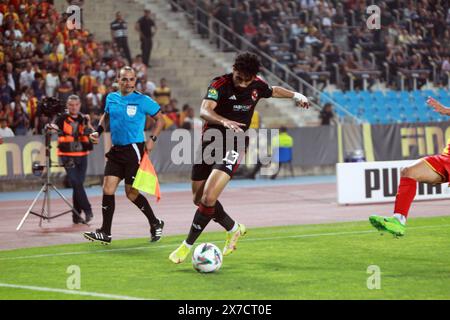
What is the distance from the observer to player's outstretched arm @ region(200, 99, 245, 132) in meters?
11.8

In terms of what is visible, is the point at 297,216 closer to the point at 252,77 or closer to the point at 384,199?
the point at 384,199

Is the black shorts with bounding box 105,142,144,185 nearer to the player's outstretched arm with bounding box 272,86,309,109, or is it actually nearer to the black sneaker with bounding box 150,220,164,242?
the black sneaker with bounding box 150,220,164,242

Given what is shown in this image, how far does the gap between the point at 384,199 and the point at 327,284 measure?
11082mm

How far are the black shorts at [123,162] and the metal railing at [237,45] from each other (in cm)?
1875

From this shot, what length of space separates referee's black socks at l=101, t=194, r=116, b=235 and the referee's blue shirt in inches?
35.1

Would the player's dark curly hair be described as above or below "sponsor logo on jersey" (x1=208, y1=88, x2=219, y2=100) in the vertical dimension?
above

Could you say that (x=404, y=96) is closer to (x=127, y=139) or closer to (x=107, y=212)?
(x=127, y=139)

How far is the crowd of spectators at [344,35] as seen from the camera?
36000 mm

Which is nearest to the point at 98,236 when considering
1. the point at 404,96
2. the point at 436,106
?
the point at 436,106

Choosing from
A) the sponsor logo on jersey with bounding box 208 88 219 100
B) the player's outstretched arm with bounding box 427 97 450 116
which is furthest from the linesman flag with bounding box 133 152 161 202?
the player's outstretched arm with bounding box 427 97 450 116

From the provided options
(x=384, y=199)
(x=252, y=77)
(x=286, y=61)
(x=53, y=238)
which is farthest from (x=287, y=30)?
(x=252, y=77)

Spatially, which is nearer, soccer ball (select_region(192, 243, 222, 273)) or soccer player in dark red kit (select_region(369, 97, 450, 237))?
soccer ball (select_region(192, 243, 222, 273))

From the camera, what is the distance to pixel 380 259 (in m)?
12.7

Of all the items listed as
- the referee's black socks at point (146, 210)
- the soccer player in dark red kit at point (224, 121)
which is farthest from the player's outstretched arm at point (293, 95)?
the referee's black socks at point (146, 210)
